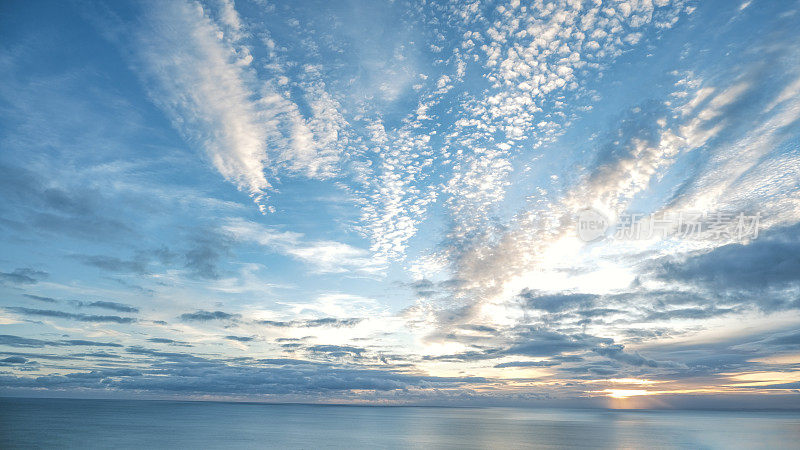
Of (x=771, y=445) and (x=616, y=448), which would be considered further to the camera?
(x=771, y=445)

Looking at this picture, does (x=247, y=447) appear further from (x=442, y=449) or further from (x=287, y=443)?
(x=442, y=449)

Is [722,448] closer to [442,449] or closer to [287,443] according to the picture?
[442,449]

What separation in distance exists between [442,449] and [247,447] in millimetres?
59827

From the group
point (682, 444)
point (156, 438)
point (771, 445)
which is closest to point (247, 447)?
point (156, 438)

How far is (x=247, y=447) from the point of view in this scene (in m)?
125

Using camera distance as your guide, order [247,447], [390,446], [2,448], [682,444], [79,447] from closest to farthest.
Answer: [2,448] → [79,447] → [247,447] → [390,446] → [682,444]

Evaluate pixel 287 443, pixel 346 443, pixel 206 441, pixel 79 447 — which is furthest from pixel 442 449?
pixel 79 447

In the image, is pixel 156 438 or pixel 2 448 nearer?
pixel 2 448

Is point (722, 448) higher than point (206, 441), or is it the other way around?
point (722, 448)

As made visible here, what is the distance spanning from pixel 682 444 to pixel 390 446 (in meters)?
108

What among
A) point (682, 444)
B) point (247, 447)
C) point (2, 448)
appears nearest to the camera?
point (2, 448)

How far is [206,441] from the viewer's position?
137 metres

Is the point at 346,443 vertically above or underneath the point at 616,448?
underneath

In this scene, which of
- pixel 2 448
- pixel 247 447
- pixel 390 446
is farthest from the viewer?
pixel 390 446
